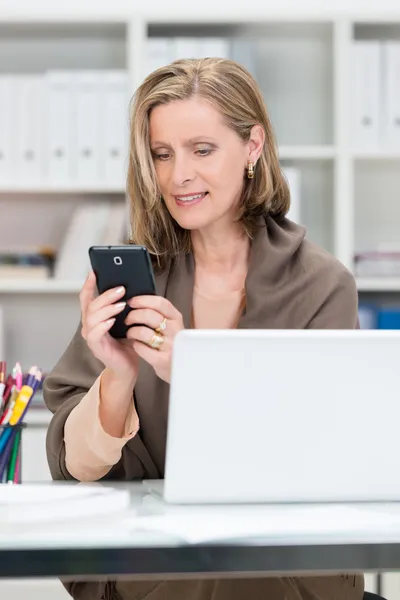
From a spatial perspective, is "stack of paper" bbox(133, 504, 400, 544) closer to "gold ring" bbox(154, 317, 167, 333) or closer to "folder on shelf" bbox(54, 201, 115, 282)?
"gold ring" bbox(154, 317, 167, 333)

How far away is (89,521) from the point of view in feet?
3.36

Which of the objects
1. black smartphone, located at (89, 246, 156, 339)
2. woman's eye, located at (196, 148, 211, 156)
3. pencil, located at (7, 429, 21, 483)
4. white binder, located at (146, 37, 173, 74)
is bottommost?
pencil, located at (7, 429, 21, 483)

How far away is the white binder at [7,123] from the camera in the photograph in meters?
2.99

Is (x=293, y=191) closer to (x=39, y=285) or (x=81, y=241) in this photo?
(x=81, y=241)

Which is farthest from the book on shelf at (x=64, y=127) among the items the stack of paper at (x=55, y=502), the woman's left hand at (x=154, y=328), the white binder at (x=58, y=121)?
the stack of paper at (x=55, y=502)

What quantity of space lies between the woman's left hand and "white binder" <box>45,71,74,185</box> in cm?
180

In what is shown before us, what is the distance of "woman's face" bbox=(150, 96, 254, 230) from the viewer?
1.55m

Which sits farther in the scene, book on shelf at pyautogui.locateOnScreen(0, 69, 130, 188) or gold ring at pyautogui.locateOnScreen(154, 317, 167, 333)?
book on shelf at pyautogui.locateOnScreen(0, 69, 130, 188)

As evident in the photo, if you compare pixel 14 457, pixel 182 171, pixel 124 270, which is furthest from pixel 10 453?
pixel 182 171

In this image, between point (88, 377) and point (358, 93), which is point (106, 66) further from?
point (88, 377)

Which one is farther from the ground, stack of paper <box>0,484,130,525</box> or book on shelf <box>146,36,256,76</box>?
book on shelf <box>146,36,256,76</box>

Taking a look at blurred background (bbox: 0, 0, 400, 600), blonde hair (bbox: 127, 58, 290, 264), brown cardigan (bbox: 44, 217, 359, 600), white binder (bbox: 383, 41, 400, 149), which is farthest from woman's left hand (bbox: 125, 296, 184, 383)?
white binder (bbox: 383, 41, 400, 149)

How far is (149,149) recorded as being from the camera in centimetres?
160

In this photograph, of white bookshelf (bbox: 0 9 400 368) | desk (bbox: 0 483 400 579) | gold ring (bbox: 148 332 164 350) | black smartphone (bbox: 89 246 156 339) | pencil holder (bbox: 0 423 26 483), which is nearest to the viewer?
desk (bbox: 0 483 400 579)
